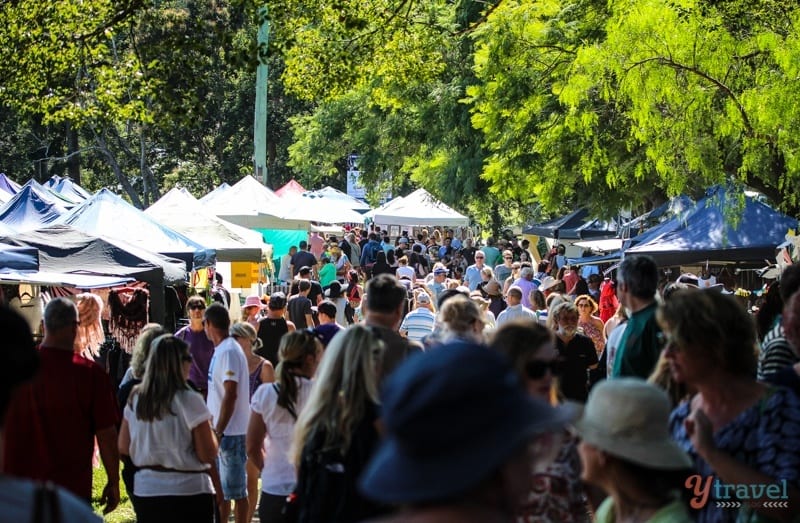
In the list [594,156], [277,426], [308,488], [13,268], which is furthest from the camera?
[594,156]

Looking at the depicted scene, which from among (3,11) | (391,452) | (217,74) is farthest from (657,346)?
(217,74)

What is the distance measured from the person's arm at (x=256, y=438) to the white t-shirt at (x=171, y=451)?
1.27 feet

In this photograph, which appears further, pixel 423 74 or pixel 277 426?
pixel 423 74

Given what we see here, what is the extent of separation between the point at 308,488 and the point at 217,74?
5246 centimetres

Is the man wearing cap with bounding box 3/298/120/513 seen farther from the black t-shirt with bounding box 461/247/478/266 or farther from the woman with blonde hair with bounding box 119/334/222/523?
the black t-shirt with bounding box 461/247/478/266

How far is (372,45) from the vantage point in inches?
553

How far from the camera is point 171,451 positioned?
259 inches

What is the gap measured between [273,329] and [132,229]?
5.17 metres

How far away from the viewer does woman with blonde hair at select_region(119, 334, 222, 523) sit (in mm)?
6582

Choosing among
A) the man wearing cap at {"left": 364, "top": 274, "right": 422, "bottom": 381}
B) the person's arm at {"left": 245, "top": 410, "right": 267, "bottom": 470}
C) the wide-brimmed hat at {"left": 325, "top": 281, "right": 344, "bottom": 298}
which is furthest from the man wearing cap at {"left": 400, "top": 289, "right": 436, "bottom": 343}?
the man wearing cap at {"left": 364, "top": 274, "right": 422, "bottom": 381}

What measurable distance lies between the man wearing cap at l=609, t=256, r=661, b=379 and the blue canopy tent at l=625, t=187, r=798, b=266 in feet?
36.8

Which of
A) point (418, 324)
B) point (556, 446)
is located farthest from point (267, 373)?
point (556, 446)

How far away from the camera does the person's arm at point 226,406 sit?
870 cm

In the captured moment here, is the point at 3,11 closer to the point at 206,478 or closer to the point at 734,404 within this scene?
the point at 206,478
